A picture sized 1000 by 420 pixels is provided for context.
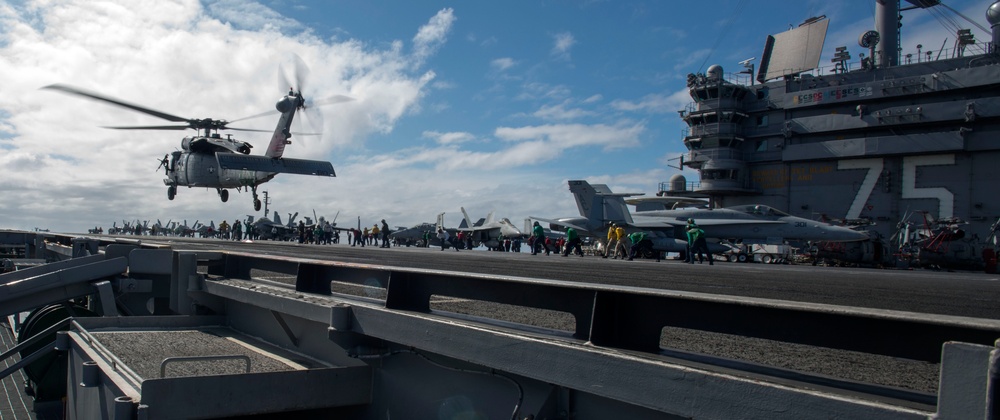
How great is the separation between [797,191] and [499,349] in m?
46.8

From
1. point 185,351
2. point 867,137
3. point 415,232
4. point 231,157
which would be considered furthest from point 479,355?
point 415,232

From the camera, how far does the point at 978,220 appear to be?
36.8m

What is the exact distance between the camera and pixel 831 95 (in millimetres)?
42625

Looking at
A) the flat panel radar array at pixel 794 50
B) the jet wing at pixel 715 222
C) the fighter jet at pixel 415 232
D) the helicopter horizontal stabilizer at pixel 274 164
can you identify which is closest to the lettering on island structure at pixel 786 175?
the flat panel radar array at pixel 794 50

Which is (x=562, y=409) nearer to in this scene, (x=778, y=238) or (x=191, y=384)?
(x=191, y=384)

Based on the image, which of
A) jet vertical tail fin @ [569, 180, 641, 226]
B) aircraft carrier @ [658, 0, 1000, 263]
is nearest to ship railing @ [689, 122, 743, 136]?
aircraft carrier @ [658, 0, 1000, 263]

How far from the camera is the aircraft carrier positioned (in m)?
37.2

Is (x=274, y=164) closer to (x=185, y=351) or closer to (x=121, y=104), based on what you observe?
(x=121, y=104)

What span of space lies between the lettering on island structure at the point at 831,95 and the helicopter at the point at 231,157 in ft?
110

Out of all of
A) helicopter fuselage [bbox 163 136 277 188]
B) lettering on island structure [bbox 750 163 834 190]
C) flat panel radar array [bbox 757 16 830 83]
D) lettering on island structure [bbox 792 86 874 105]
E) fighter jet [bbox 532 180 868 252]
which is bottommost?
fighter jet [bbox 532 180 868 252]

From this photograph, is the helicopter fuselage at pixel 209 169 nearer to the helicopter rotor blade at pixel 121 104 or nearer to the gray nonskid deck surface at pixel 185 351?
the helicopter rotor blade at pixel 121 104

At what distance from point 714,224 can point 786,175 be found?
17184mm

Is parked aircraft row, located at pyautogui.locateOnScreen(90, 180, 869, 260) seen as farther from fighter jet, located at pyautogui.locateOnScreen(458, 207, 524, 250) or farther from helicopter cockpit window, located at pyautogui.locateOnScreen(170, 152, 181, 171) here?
helicopter cockpit window, located at pyautogui.locateOnScreen(170, 152, 181, 171)

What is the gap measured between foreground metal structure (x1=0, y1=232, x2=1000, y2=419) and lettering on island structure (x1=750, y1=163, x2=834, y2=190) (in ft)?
144
